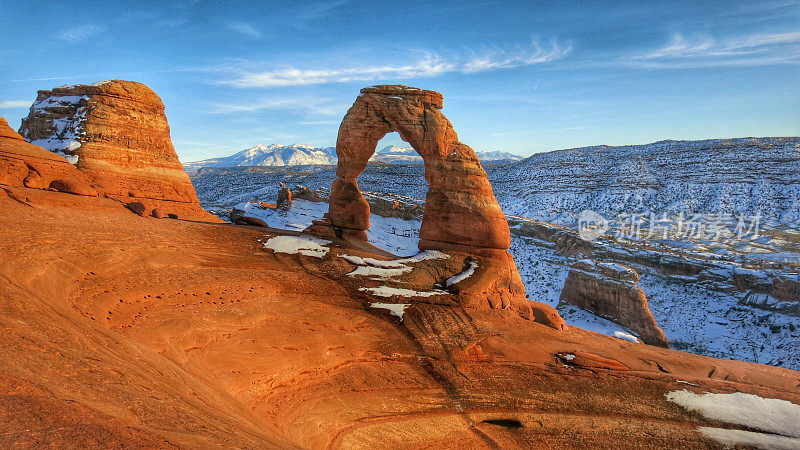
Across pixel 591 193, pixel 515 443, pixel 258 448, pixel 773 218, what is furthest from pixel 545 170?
pixel 258 448

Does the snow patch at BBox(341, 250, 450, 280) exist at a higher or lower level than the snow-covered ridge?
lower

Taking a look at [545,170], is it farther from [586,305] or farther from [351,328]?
[351,328]

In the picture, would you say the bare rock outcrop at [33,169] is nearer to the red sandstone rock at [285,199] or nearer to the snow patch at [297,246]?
the snow patch at [297,246]

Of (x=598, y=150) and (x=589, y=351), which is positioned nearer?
(x=589, y=351)

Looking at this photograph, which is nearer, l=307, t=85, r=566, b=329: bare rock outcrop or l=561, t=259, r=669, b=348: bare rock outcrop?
l=307, t=85, r=566, b=329: bare rock outcrop

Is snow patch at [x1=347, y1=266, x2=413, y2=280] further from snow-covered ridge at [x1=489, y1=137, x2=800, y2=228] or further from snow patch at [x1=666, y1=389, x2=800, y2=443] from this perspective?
snow-covered ridge at [x1=489, y1=137, x2=800, y2=228]

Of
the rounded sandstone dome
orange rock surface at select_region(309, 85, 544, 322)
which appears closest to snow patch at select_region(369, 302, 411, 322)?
orange rock surface at select_region(309, 85, 544, 322)
